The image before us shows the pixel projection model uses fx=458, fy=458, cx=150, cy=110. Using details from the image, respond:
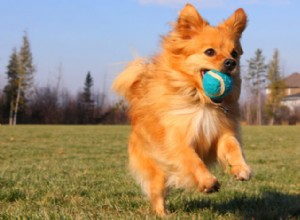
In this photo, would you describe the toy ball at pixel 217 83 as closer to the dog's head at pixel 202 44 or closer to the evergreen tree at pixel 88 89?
the dog's head at pixel 202 44

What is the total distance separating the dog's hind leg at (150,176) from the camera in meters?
5.07

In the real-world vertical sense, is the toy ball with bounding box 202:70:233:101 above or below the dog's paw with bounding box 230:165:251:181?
above

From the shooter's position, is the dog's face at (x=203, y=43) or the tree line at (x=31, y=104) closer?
the dog's face at (x=203, y=43)

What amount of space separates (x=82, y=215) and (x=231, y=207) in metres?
1.81

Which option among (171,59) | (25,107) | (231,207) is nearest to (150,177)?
(231,207)

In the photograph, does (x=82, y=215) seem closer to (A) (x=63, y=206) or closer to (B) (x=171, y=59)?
(A) (x=63, y=206)

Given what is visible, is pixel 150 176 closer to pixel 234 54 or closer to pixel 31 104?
pixel 234 54

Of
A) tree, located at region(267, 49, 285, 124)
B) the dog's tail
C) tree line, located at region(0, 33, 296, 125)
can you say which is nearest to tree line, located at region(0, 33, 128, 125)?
tree line, located at region(0, 33, 296, 125)

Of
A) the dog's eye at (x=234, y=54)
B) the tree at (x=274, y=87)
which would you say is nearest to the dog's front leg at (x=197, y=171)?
the dog's eye at (x=234, y=54)

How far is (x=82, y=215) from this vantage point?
169 inches

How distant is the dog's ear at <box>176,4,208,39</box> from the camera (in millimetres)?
4965

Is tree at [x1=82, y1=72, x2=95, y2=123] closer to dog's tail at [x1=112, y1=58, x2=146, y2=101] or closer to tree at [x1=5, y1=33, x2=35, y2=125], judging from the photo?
tree at [x1=5, y1=33, x2=35, y2=125]

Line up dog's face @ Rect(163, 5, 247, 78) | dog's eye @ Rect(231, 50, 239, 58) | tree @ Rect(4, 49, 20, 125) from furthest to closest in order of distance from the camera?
1. tree @ Rect(4, 49, 20, 125)
2. dog's eye @ Rect(231, 50, 239, 58)
3. dog's face @ Rect(163, 5, 247, 78)

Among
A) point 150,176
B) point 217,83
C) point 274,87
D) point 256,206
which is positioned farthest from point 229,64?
point 274,87
